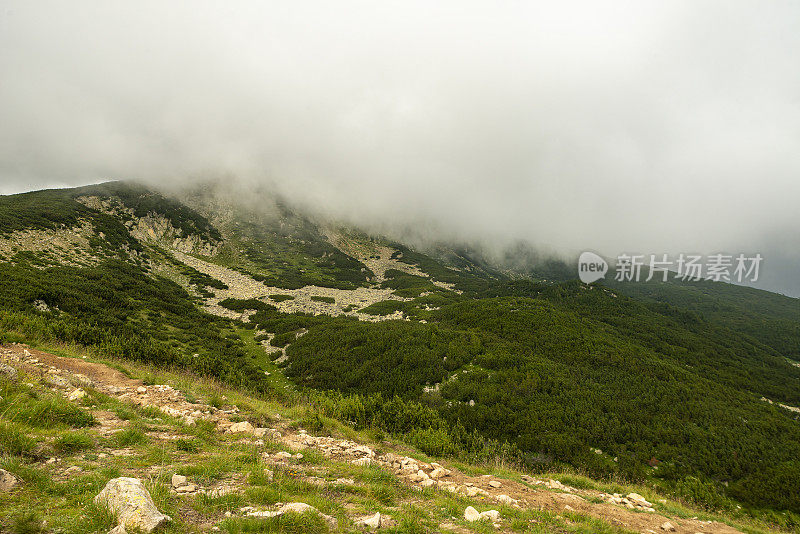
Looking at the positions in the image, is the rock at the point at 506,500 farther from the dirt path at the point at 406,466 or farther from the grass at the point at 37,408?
→ the grass at the point at 37,408

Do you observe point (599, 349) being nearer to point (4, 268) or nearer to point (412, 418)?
point (412, 418)

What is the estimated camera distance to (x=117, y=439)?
5625 millimetres

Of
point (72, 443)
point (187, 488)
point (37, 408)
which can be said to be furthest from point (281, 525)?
point (37, 408)

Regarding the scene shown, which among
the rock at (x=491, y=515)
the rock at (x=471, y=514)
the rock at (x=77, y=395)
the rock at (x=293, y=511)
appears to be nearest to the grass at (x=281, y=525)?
the rock at (x=293, y=511)

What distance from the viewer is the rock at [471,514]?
5.02 m

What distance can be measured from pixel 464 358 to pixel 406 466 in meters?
16.0

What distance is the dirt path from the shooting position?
646 centimetres

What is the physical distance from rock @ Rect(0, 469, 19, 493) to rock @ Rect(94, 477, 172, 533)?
1065 millimetres

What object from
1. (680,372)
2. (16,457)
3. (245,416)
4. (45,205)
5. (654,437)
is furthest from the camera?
(45,205)


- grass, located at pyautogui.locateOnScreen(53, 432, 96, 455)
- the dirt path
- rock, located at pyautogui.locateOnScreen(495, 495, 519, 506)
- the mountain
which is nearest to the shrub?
the mountain

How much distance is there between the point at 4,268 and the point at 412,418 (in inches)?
1301

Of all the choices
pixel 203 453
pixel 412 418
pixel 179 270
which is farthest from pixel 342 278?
pixel 203 453

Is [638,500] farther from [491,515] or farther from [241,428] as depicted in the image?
[241,428]

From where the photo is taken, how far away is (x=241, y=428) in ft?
25.1
